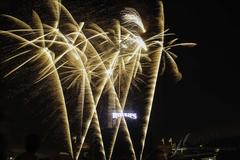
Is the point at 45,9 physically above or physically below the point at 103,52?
above

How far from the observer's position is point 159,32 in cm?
2155

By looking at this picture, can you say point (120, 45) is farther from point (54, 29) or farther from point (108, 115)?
point (108, 115)

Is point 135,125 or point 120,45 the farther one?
point 135,125

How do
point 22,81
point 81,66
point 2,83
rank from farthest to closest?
point 22,81, point 2,83, point 81,66

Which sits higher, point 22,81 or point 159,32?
point 22,81

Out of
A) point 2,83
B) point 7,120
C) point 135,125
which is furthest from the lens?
point 135,125

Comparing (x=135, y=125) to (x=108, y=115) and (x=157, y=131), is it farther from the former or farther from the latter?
(x=157, y=131)

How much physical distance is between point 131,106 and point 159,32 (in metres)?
40.5

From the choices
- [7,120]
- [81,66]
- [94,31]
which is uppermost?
[94,31]

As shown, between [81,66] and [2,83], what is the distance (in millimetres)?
24243

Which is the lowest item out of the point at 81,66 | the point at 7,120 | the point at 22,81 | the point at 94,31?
the point at 7,120

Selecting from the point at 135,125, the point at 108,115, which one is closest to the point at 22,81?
the point at 108,115

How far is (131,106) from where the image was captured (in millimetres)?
61500

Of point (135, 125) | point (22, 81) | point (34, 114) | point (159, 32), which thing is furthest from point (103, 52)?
point (135, 125)
